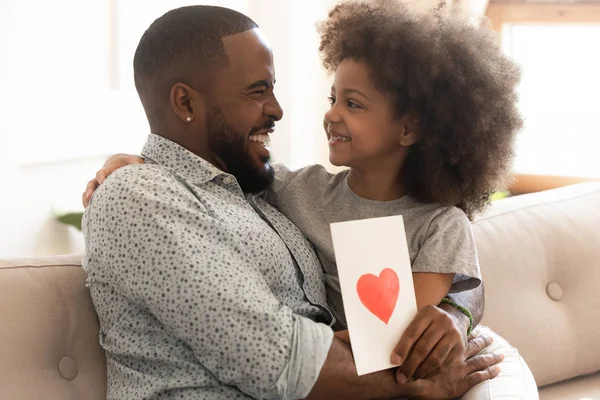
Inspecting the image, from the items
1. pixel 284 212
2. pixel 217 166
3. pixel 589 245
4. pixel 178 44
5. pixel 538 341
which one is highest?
pixel 178 44

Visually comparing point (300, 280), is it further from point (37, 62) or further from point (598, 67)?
point (598, 67)

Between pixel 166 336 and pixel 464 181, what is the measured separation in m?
→ 0.67

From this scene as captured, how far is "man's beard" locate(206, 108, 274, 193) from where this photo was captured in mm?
1648

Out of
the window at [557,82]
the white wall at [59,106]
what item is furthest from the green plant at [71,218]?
the window at [557,82]

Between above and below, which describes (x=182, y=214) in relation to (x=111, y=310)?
above

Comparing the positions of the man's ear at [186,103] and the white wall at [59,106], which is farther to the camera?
the white wall at [59,106]

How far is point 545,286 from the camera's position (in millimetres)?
2264

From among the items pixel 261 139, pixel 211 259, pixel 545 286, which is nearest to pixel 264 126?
pixel 261 139

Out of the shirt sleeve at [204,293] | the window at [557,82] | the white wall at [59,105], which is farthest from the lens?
the window at [557,82]

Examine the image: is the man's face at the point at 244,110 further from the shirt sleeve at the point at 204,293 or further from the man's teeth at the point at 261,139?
the shirt sleeve at the point at 204,293

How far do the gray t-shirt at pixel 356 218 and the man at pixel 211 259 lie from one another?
A: 0.17ft

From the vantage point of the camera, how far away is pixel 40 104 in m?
2.23

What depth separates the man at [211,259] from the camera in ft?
4.54

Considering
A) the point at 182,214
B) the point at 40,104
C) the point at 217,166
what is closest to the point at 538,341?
the point at 217,166
